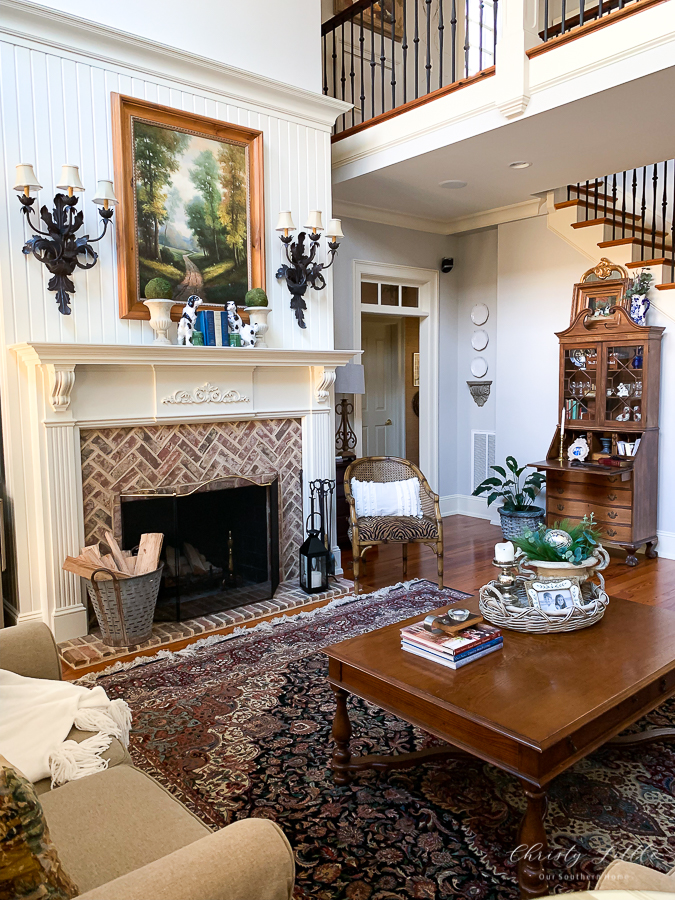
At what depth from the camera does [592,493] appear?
509 centimetres

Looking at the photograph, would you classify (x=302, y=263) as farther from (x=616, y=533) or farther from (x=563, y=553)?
(x=616, y=533)

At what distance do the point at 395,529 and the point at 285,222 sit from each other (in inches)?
Result: 81.2

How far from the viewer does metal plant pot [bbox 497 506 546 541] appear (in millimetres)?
5371

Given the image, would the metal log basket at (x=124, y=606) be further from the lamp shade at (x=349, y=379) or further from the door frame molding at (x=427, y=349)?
the door frame molding at (x=427, y=349)

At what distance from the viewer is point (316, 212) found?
4234mm

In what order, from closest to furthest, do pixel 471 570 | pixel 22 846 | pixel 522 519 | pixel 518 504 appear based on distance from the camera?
1. pixel 22 846
2. pixel 471 570
3. pixel 522 519
4. pixel 518 504

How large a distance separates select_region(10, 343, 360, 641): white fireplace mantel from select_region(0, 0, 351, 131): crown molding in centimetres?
152

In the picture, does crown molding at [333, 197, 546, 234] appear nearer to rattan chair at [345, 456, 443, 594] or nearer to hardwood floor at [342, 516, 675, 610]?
rattan chair at [345, 456, 443, 594]

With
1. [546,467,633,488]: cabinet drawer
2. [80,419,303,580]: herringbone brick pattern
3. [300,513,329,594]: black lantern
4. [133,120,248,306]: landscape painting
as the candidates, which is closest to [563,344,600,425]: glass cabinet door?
[546,467,633,488]: cabinet drawer

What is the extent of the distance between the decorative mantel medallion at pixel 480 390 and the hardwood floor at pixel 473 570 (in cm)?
139

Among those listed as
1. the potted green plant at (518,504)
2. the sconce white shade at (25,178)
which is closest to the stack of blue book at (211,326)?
the sconce white shade at (25,178)

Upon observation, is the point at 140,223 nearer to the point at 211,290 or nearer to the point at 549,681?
the point at 211,290

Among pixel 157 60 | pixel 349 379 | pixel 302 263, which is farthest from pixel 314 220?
pixel 349 379

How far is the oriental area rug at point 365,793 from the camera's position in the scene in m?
1.85
